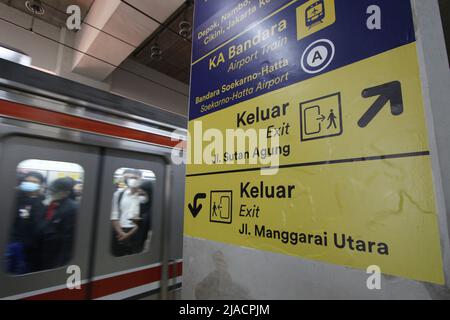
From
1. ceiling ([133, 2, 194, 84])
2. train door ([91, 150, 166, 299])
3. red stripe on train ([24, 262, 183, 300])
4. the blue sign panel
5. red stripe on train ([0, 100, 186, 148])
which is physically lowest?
red stripe on train ([24, 262, 183, 300])

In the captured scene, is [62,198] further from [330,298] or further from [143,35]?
[143,35]

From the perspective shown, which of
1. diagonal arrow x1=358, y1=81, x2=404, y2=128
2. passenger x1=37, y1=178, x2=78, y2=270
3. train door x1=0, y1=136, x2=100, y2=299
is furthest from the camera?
passenger x1=37, y1=178, x2=78, y2=270

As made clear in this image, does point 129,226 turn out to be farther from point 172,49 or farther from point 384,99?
point 172,49

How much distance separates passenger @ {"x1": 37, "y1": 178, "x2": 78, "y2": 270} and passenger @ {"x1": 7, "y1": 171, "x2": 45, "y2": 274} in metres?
0.04

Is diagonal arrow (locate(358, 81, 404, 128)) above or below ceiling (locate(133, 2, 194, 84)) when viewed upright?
below

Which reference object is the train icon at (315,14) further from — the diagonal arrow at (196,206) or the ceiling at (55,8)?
the ceiling at (55,8)

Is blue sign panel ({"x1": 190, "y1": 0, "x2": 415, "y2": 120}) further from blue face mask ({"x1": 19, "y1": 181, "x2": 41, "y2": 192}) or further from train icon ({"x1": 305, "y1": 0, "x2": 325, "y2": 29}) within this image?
blue face mask ({"x1": 19, "y1": 181, "x2": 41, "y2": 192})

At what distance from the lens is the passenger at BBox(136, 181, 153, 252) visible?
7.48 ft

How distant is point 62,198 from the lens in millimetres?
1840

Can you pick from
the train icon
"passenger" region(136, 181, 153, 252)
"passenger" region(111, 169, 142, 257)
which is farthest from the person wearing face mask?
the train icon

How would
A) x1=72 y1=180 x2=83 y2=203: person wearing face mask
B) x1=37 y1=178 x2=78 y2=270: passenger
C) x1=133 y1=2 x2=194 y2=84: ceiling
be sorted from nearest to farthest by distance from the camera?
1. x1=37 y1=178 x2=78 y2=270: passenger
2. x1=72 y1=180 x2=83 y2=203: person wearing face mask
3. x1=133 y1=2 x2=194 y2=84: ceiling
